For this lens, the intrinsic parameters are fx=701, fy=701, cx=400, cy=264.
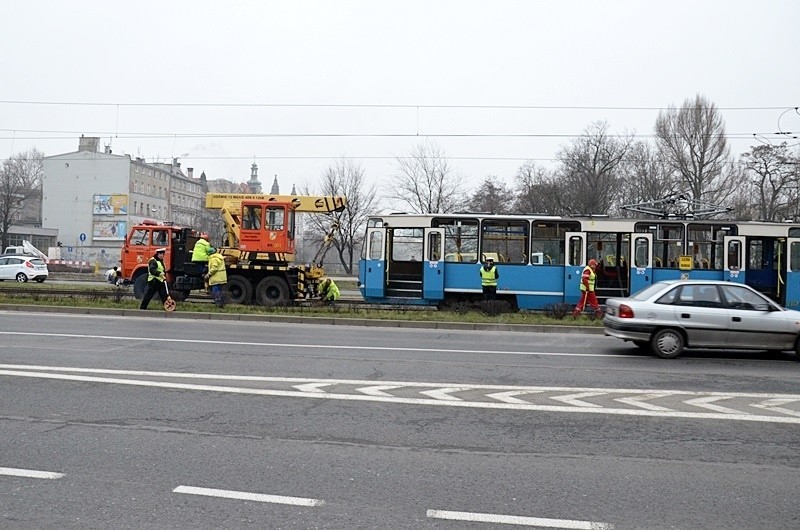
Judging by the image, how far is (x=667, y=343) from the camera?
1245cm

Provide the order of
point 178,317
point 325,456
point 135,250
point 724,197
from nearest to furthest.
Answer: point 325,456 < point 178,317 < point 135,250 < point 724,197

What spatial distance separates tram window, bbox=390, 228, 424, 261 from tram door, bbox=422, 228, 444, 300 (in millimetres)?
444

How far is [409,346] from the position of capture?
13.5 meters

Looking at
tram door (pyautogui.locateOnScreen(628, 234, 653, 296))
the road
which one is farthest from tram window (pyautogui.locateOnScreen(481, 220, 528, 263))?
the road

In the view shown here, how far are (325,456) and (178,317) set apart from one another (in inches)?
533

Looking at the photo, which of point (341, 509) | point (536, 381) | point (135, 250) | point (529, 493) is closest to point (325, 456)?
point (341, 509)

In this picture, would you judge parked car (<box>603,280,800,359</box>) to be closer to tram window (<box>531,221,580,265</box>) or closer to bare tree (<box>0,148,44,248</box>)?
tram window (<box>531,221,580,265</box>)

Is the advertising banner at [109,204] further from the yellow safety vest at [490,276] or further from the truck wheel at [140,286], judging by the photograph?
the yellow safety vest at [490,276]

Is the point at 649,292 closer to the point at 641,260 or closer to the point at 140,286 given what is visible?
the point at 641,260

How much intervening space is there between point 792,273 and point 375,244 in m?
12.8

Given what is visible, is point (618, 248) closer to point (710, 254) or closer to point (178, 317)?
point (710, 254)

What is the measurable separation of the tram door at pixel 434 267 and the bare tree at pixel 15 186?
184 ft

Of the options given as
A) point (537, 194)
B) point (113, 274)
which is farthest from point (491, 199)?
point (113, 274)

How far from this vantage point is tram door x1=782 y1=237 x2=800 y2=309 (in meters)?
21.5
